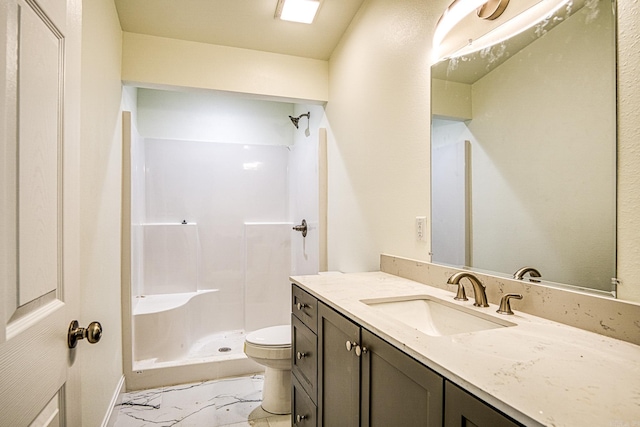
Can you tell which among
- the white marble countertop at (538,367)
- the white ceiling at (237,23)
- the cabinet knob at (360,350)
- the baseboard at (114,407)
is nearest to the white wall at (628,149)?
the white marble countertop at (538,367)

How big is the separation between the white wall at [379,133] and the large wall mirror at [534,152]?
143 millimetres

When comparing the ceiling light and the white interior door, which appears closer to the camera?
the white interior door

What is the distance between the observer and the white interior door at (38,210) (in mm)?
569

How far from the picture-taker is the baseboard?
1889 mm

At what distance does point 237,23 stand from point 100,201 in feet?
4.61

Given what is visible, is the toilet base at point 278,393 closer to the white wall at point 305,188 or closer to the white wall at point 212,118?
the white wall at point 305,188

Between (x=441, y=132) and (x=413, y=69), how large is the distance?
1.30ft

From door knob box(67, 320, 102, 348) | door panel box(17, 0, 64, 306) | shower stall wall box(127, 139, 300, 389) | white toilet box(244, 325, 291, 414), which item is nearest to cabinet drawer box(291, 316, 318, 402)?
white toilet box(244, 325, 291, 414)

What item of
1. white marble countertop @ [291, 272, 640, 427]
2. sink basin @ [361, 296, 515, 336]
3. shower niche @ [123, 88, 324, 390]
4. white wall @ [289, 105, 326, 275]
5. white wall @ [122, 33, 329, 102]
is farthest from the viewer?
shower niche @ [123, 88, 324, 390]

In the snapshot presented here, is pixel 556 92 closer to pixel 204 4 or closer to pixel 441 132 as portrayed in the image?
pixel 441 132

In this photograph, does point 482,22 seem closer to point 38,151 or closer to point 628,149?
point 628,149

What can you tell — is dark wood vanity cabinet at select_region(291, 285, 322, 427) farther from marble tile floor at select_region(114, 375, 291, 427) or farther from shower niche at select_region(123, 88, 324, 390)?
shower niche at select_region(123, 88, 324, 390)

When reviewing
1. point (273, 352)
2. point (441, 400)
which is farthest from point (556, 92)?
point (273, 352)

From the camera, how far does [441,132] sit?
4.92 feet
